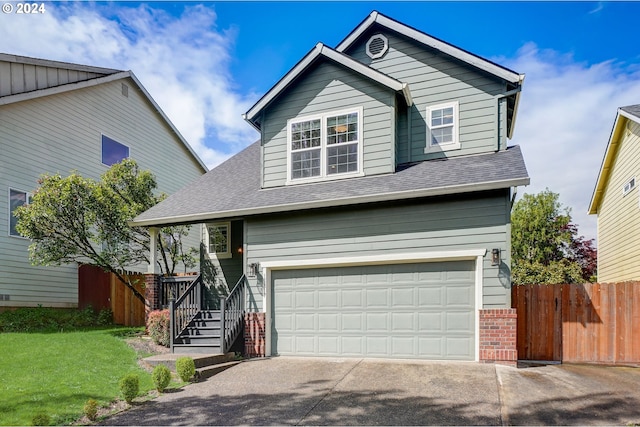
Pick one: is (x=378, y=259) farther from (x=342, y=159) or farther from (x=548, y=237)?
(x=548, y=237)

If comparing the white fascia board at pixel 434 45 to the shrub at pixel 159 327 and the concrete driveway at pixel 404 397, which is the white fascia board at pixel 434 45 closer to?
the concrete driveway at pixel 404 397

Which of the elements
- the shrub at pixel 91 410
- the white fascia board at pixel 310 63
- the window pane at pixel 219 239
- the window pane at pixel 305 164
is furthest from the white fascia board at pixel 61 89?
the shrub at pixel 91 410

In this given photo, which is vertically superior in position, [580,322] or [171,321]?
[580,322]

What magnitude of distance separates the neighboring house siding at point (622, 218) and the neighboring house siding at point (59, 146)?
17653 mm

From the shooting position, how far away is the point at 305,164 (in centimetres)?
1088

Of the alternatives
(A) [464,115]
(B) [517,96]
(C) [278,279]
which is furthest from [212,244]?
(B) [517,96]

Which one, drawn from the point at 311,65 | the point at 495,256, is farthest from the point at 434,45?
the point at 495,256

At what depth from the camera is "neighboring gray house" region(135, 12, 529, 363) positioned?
870 centimetres

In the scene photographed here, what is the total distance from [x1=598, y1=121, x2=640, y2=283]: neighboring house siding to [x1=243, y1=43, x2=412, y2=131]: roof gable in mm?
7432

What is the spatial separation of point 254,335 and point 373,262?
3.26 metres

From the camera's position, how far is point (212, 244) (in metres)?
12.0

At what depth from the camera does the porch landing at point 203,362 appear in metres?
8.24

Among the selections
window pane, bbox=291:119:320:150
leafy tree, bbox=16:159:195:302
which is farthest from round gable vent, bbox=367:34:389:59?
leafy tree, bbox=16:159:195:302

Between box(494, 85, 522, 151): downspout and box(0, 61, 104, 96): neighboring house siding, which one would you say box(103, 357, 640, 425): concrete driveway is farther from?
box(0, 61, 104, 96): neighboring house siding
